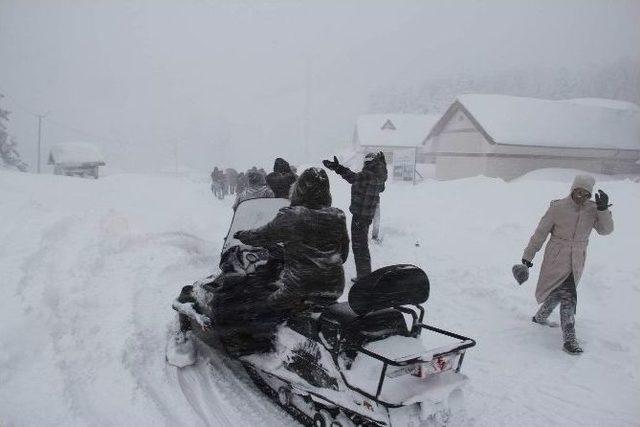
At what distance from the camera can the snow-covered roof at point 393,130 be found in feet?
135

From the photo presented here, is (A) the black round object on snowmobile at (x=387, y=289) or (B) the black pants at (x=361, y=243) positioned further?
(B) the black pants at (x=361, y=243)

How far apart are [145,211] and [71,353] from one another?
6588mm

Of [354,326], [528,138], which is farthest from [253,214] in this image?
[528,138]

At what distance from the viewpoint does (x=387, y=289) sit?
109 inches

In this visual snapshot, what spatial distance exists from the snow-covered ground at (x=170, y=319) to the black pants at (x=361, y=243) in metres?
0.74

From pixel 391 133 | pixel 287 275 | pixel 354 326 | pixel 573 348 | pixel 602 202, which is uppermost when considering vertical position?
pixel 391 133

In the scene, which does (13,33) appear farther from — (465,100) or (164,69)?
(465,100)

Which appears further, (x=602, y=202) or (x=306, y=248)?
(x=602, y=202)

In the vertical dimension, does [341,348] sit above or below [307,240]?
below

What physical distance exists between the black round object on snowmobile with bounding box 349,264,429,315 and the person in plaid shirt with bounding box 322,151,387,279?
3.49 m

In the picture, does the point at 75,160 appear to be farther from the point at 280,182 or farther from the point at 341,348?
the point at 341,348

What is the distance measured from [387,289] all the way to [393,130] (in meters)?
41.6

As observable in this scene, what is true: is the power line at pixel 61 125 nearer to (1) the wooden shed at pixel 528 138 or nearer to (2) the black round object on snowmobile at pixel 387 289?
(1) the wooden shed at pixel 528 138

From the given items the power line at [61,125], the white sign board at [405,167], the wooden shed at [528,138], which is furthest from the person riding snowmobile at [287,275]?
the power line at [61,125]
